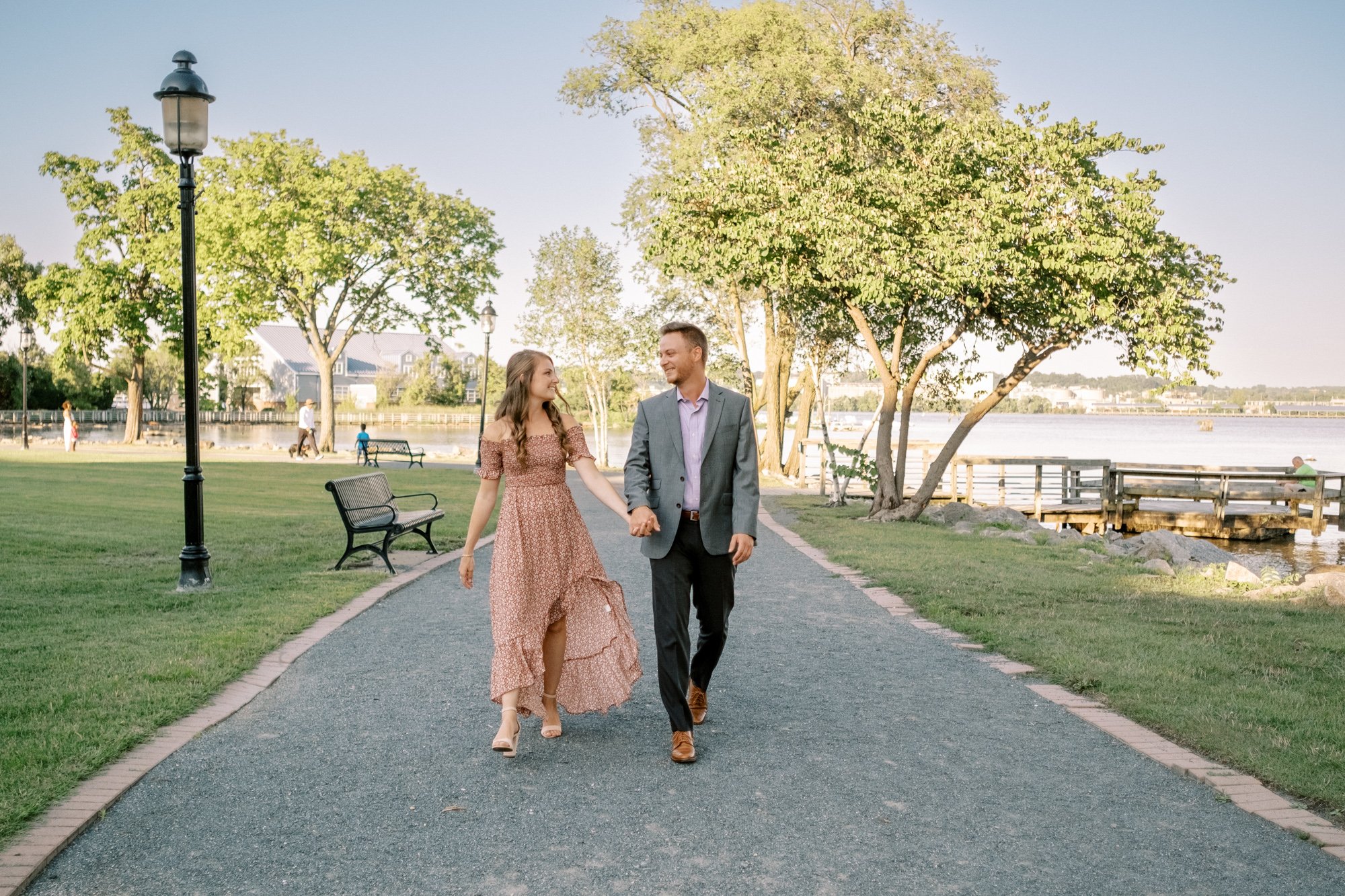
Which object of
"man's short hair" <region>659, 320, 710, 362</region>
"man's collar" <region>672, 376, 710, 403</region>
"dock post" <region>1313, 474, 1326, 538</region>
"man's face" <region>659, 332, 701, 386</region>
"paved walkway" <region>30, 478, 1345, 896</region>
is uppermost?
"man's short hair" <region>659, 320, 710, 362</region>

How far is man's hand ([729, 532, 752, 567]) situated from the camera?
4.49 metres

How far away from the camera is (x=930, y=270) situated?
1495 centimetres

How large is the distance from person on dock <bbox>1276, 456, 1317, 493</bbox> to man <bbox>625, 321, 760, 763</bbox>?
23785 millimetres

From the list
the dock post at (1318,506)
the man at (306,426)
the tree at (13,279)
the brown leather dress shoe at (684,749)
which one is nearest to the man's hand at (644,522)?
the brown leather dress shoe at (684,749)

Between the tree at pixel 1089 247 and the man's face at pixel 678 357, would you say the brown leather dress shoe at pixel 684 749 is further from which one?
the tree at pixel 1089 247

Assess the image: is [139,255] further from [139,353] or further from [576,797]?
[576,797]

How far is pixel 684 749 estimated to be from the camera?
450cm

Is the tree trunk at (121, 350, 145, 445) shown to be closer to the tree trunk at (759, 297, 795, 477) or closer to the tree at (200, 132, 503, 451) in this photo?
the tree at (200, 132, 503, 451)

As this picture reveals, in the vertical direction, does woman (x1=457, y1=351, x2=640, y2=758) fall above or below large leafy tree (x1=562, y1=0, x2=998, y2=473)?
below

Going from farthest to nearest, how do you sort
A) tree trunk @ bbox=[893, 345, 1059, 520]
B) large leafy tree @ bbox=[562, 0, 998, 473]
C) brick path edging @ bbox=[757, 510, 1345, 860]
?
large leafy tree @ bbox=[562, 0, 998, 473] → tree trunk @ bbox=[893, 345, 1059, 520] → brick path edging @ bbox=[757, 510, 1345, 860]

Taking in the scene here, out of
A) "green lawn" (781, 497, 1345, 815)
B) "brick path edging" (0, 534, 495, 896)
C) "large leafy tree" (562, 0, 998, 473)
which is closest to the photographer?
"brick path edging" (0, 534, 495, 896)

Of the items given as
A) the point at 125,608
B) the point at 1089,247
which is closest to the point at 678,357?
the point at 125,608

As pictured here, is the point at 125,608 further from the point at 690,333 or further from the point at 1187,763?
the point at 1187,763

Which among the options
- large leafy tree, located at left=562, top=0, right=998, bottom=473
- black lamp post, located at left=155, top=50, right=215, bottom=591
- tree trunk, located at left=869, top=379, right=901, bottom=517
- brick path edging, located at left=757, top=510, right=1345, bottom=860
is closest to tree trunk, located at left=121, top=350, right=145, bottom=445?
large leafy tree, located at left=562, top=0, right=998, bottom=473
